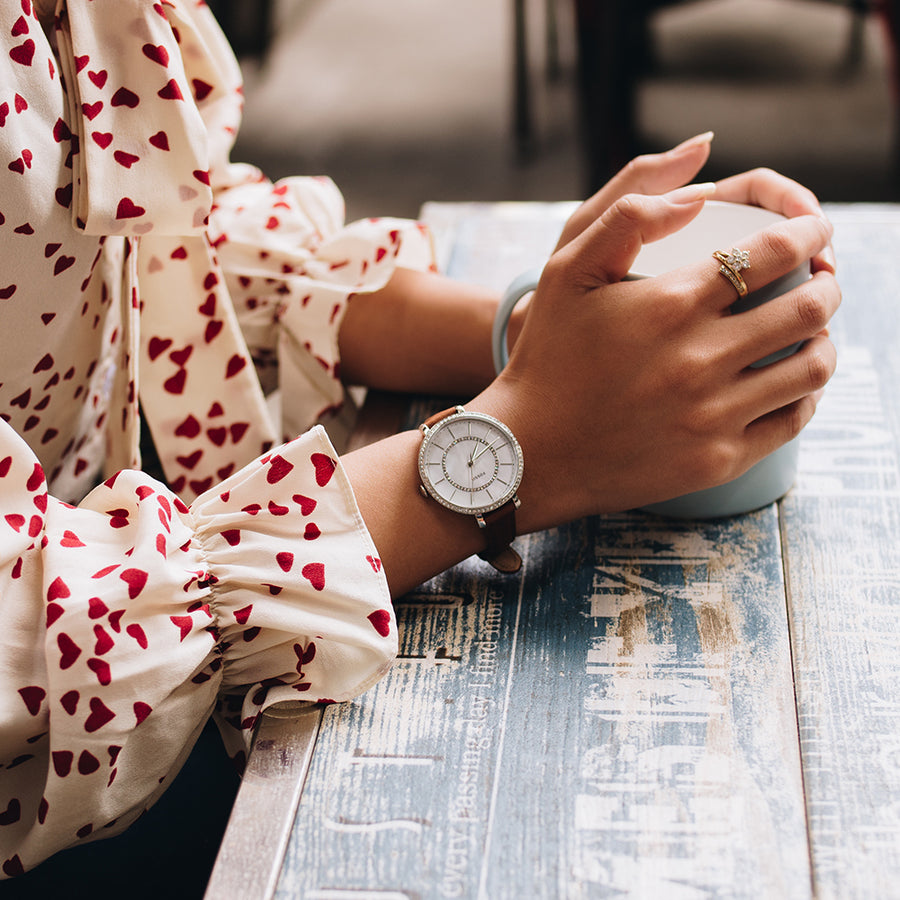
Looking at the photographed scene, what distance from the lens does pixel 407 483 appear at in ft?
1.92

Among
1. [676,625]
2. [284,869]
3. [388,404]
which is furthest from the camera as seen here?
[388,404]

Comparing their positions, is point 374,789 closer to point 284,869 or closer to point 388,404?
point 284,869

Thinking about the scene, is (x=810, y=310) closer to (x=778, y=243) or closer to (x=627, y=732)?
(x=778, y=243)

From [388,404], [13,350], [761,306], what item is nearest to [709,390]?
[761,306]

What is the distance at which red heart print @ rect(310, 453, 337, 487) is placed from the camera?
1.79 feet

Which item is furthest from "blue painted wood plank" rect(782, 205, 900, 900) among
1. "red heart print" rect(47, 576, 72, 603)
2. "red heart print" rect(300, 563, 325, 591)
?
"red heart print" rect(47, 576, 72, 603)

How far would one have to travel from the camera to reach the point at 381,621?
0.52 meters

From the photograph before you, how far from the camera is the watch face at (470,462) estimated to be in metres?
0.57

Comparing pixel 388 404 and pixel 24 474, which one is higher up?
pixel 24 474

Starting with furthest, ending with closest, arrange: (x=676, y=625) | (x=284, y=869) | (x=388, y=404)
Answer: (x=388, y=404) → (x=676, y=625) → (x=284, y=869)

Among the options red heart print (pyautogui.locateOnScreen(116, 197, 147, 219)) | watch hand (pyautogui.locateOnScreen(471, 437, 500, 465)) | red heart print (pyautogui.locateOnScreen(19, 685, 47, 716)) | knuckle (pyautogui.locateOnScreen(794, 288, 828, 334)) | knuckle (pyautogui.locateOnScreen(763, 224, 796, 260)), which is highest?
red heart print (pyautogui.locateOnScreen(116, 197, 147, 219))

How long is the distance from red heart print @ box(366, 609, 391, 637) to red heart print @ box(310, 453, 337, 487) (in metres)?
0.08

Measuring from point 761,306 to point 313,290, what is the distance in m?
0.36

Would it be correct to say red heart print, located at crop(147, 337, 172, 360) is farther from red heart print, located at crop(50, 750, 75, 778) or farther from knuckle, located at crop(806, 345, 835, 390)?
knuckle, located at crop(806, 345, 835, 390)
